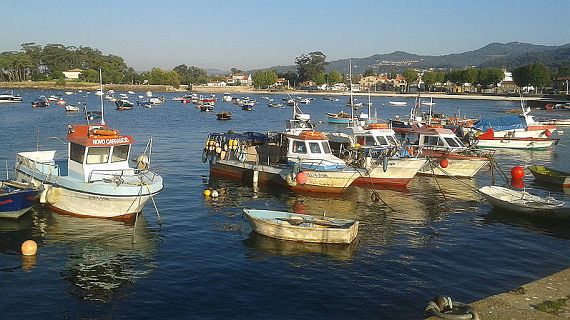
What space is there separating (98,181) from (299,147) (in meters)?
12.4

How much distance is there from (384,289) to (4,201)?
1644 centimetres

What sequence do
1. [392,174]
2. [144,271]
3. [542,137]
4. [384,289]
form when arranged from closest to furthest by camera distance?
[384,289], [144,271], [392,174], [542,137]

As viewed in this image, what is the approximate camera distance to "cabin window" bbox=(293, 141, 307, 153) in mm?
31534

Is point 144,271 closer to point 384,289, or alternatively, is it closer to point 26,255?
point 26,255

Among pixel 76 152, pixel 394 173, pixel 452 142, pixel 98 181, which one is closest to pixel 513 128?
pixel 452 142

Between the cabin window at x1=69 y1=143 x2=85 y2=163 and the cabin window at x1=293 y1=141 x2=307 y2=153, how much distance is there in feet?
40.6

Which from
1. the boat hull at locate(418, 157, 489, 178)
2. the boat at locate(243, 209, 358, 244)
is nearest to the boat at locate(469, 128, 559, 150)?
the boat hull at locate(418, 157, 489, 178)

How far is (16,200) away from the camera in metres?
23.0

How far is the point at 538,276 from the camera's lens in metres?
18.6

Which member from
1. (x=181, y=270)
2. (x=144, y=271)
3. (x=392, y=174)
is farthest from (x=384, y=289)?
(x=392, y=174)

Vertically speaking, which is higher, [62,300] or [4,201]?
[4,201]

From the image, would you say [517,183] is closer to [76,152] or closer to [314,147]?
[314,147]

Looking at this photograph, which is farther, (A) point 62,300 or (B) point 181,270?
(B) point 181,270

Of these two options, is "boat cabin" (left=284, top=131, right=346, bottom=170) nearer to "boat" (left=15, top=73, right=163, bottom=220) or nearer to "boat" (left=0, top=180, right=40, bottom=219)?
"boat" (left=15, top=73, right=163, bottom=220)
